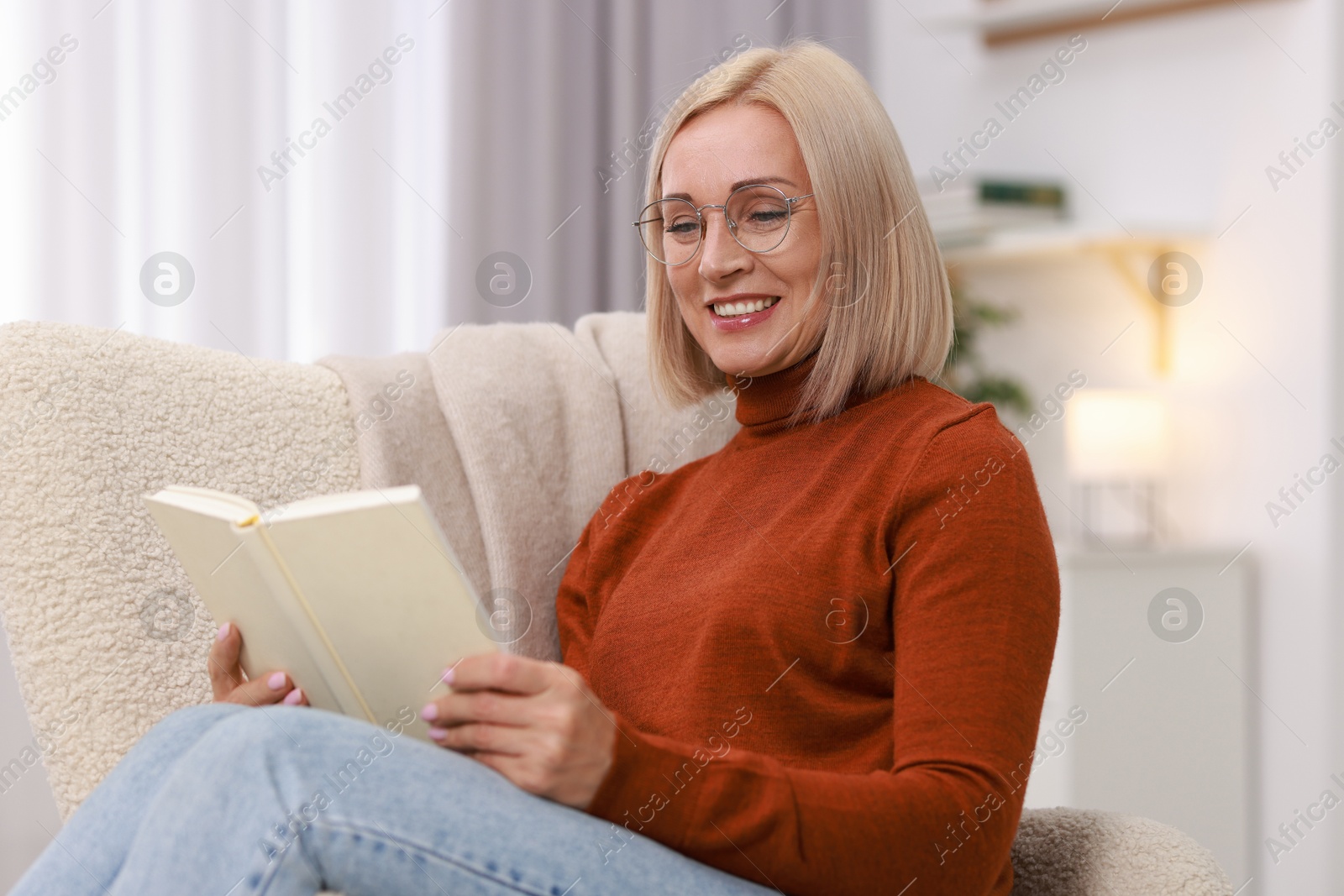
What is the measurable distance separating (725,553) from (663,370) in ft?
0.95

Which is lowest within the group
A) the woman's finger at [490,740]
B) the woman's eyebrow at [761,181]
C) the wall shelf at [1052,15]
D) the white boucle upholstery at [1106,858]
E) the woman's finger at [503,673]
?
the white boucle upholstery at [1106,858]

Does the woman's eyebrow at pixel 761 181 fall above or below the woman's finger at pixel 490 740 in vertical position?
above

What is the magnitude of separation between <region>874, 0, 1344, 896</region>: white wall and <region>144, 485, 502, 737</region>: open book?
1571mm

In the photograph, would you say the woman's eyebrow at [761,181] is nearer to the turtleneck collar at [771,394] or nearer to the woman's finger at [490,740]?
the turtleneck collar at [771,394]

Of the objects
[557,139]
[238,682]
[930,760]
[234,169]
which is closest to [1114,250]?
[557,139]

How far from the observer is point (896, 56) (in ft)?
8.58

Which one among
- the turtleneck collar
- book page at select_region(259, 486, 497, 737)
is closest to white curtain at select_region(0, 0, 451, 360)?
the turtleneck collar

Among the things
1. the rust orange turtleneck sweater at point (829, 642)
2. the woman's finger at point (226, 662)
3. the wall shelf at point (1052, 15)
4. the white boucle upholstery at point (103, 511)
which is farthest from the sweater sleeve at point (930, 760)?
the wall shelf at point (1052, 15)

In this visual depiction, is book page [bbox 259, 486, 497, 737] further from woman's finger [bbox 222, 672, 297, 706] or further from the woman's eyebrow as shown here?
the woman's eyebrow

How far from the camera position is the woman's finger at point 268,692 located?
88 centimetres

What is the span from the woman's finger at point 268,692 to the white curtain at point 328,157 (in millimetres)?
898

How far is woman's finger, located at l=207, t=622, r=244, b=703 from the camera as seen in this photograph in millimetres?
911

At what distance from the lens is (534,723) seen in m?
0.68

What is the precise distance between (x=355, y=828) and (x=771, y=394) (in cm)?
58
